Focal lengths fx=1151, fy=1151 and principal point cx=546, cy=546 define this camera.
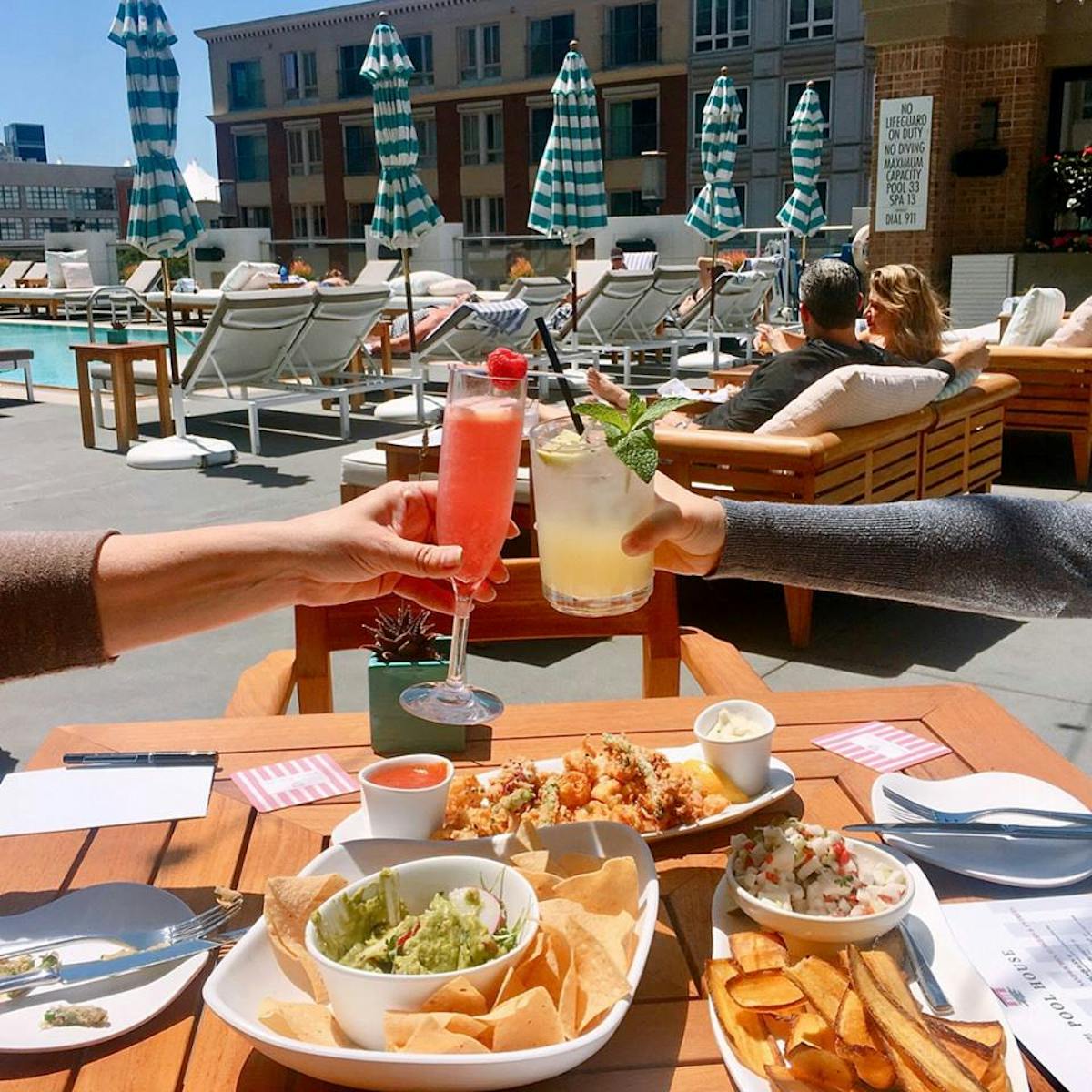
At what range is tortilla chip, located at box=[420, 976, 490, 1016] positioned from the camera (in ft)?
2.95

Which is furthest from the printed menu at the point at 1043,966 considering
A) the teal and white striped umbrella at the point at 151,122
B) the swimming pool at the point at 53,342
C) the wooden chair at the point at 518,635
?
the swimming pool at the point at 53,342

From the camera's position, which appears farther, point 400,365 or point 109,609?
point 400,365

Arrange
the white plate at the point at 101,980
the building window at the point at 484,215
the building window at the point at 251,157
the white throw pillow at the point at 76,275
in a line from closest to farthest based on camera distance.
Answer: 1. the white plate at the point at 101,980
2. the white throw pillow at the point at 76,275
3. the building window at the point at 484,215
4. the building window at the point at 251,157

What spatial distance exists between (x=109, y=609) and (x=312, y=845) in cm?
35

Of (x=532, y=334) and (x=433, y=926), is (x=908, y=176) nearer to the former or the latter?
(x=532, y=334)

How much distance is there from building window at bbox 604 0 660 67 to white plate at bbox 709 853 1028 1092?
3206 centimetres

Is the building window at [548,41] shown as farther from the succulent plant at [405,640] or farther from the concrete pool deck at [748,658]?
the succulent plant at [405,640]

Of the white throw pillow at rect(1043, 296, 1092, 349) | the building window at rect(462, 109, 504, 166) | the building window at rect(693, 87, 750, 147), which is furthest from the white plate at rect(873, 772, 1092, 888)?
the building window at rect(462, 109, 504, 166)

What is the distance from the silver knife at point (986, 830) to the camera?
1272 millimetres

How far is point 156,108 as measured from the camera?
7719mm

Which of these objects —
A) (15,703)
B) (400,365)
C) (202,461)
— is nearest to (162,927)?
(15,703)

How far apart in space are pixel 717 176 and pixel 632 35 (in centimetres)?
2109

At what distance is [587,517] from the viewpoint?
1332mm

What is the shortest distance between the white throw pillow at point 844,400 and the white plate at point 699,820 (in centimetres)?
273
